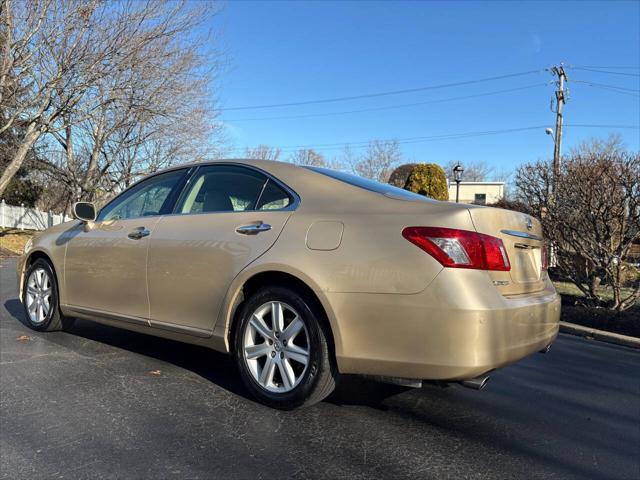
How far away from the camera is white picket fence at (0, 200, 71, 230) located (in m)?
29.0

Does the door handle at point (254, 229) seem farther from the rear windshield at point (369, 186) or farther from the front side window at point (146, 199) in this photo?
the front side window at point (146, 199)

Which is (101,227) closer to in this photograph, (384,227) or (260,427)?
(260,427)

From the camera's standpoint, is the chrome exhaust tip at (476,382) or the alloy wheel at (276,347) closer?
the chrome exhaust tip at (476,382)

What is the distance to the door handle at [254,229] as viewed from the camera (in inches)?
129

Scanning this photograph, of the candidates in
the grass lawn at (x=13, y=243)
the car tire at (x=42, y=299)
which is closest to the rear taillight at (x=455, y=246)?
the car tire at (x=42, y=299)

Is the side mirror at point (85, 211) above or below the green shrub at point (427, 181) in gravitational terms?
below

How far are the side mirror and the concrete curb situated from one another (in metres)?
6.07

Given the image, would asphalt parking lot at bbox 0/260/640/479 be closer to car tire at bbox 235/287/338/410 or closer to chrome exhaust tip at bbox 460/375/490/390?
car tire at bbox 235/287/338/410

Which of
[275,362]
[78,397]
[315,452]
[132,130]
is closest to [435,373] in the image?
[315,452]

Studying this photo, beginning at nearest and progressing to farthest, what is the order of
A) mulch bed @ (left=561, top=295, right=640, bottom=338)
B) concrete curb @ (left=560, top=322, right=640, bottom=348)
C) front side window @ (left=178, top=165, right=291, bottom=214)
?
front side window @ (left=178, top=165, right=291, bottom=214)
concrete curb @ (left=560, top=322, right=640, bottom=348)
mulch bed @ (left=561, top=295, right=640, bottom=338)

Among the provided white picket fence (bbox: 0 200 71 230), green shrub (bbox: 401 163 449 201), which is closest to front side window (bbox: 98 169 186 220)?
green shrub (bbox: 401 163 449 201)

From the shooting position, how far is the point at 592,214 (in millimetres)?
7895

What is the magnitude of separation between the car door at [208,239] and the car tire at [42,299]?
162 centimetres

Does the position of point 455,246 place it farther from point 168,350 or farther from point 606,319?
point 606,319
